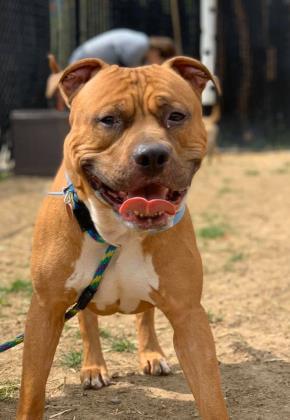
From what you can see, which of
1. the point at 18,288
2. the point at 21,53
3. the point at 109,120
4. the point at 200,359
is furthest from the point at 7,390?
the point at 21,53

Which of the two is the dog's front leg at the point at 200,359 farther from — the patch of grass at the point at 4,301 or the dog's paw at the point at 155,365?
the patch of grass at the point at 4,301

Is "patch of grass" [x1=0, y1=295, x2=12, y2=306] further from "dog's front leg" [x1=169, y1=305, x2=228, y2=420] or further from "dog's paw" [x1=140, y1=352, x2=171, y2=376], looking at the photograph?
"dog's front leg" [x1=169, y1=305, x2=228, y2=420]

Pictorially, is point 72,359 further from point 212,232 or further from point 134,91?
point 212,232

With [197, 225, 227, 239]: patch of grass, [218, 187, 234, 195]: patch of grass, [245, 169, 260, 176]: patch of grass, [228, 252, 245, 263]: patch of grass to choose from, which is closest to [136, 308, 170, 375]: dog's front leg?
[228, 252, 245, 263]: patch of grass

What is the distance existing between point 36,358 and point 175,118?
3.31ft

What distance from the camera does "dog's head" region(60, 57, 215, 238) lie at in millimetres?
2279

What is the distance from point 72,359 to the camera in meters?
3.46

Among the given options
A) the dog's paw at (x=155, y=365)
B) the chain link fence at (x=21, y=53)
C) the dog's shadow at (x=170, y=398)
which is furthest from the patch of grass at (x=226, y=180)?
the dog's paw at (x=155, y=365)

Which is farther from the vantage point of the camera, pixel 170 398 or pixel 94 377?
pixel 94 377

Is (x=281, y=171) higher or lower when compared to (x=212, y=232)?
lower

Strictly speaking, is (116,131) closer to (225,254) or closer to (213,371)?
(213,371)

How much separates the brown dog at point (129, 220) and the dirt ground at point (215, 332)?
0.46m

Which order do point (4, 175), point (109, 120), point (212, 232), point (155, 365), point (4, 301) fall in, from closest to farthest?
point (109, 120), point (155, 365), point (4, 301), point (212, 232), point (4, 175)

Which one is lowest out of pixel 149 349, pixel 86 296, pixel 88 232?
pixel 149 349
